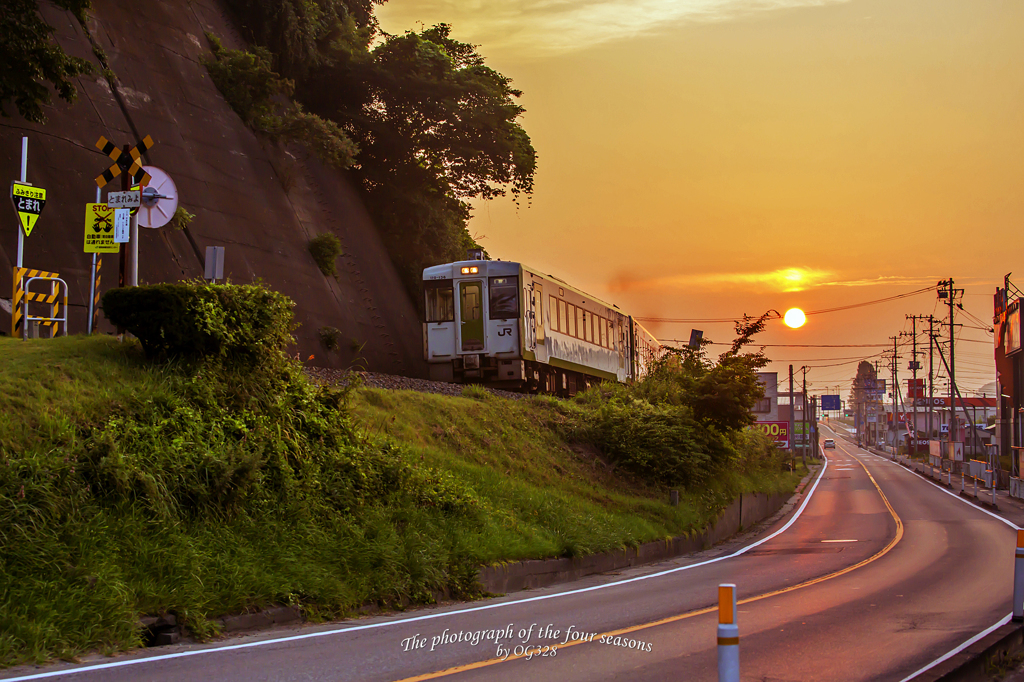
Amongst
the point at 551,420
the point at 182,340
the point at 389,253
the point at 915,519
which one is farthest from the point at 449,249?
the point at 182,340

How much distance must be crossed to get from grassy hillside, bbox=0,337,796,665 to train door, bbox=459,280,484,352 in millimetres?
9135

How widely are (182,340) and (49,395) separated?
1977 mm

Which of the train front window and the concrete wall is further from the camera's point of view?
the train front window

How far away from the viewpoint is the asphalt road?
23.5 ft

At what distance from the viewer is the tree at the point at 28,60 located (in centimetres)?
1775

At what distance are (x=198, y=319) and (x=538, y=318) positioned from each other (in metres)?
15.4

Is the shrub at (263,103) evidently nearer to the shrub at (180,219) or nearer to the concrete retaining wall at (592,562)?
the shrub at (180,219)

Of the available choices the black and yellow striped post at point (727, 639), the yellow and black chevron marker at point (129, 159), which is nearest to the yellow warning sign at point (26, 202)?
the yellow and black chevron marker at point (129, 159)

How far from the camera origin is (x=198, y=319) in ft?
39.7

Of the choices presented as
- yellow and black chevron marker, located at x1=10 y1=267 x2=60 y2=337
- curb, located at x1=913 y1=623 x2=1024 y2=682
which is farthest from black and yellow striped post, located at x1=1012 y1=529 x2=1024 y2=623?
yellow and black chevron marker, located at x1=10 y1=267 x2=60 y2=337

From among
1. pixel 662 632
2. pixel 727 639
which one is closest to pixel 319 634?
pixel 662 632

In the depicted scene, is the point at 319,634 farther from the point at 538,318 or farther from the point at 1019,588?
the point at 538,318

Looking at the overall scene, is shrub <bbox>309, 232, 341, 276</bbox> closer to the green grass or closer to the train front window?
the train front window

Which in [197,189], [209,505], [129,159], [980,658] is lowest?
[980,658]
